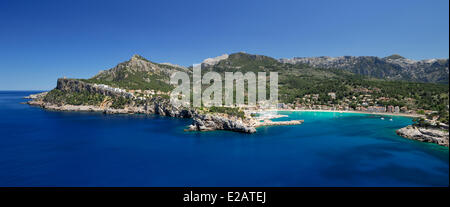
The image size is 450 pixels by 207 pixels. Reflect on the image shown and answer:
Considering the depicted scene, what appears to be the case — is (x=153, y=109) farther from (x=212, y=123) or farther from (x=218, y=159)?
(x=218, y=159)

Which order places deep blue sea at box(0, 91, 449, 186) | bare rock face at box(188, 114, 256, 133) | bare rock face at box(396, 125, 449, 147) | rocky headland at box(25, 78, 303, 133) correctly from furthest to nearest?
rocky headland at box(25, 78, 303, 133)
bare rock face at box(188, 114, 256, 133)
bare rock face at box(396, 125, 449, 147)
deep blue sea at box(0, 91, 449, 186)

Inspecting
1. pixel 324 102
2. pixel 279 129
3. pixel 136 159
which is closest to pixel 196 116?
pixel 279 129

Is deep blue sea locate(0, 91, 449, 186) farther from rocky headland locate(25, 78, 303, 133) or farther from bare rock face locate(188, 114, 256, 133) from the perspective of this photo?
rocky headland locate(25, 78, 303, 133)

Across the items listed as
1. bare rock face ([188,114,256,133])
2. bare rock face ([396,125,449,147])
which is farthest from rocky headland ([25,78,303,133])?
bare rock face ([396,125,449,147])

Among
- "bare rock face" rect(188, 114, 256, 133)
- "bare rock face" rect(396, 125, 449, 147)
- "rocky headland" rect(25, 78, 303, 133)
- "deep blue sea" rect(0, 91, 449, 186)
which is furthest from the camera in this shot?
"rocky headland" rect(25, 78, 303, 133)

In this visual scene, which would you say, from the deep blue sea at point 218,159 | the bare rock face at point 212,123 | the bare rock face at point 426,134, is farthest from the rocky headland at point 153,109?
the bare rock face at point 426,134

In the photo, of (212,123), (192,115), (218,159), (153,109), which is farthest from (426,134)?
(153,109)
